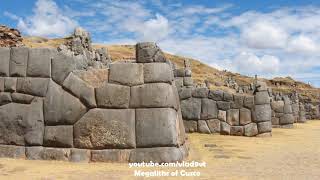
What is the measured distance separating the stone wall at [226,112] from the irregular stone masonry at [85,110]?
5861mm

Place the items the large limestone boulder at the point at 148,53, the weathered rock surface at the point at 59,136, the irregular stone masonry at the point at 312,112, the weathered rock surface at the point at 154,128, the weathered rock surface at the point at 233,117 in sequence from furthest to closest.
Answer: the irregular stone masonry at the point at 312,112, the weathered rock surface at the point at 233,117, the large limestone boulder at the point at 148,53, the weathered rock surface at the point at 59,136, the weathered rock surface at the point at 154,128

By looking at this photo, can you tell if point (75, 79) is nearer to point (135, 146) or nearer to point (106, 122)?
point (106, 122)

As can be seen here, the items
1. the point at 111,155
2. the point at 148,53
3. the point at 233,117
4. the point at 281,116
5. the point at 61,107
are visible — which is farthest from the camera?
the point at 281,116

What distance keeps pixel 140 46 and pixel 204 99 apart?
6.36 m

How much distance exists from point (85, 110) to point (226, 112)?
7.10 m

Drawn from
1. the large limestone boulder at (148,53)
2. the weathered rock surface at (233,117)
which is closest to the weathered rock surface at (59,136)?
the large limestone boulder at (148,53)

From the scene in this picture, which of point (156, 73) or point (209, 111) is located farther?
point (209, 111)

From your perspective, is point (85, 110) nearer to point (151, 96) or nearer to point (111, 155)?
point (111, 155)

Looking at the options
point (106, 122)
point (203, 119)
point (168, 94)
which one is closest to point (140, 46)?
point (168, 94)

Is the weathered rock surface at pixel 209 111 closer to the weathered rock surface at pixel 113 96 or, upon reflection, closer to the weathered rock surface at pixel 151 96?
the weathered rock surface at pixel 151 96

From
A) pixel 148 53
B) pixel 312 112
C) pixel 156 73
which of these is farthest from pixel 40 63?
pixel 312 112

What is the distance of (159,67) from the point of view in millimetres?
7504

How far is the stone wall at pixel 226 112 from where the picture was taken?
43.8 ft

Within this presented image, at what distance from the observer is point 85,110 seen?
7371mm
